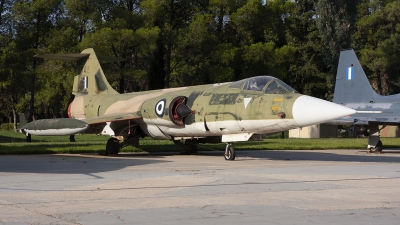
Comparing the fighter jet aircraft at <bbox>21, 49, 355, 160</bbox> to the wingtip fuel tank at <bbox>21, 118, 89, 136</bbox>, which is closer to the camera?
the fighter jet aircraft at <bbox>21, 49, 355, 160</bbox>

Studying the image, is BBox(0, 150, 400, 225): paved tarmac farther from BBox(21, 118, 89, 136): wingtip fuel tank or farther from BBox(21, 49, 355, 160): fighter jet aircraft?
BBox(21, 118, 89, 136): wingtip fuel tank

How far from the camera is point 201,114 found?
56.0ft

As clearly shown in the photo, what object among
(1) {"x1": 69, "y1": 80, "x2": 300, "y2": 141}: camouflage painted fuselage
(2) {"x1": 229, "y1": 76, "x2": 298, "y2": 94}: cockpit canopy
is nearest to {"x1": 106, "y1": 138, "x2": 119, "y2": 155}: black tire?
(1) {"x1": 69, "y1": 80, "x2": 300, "y2": 141}: camouflage painted fuselage

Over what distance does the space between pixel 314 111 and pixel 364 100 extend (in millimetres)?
10105

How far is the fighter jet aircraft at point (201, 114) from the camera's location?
14.8m

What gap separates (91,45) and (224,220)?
28979mm

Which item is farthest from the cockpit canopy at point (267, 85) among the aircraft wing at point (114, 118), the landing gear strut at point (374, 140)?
the landing gear strut at point (374, 140)

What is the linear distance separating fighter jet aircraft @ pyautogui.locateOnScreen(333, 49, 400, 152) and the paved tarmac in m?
7.72

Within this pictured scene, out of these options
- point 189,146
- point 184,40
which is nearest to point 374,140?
point 189,146

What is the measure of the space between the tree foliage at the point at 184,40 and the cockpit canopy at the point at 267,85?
64.1ft

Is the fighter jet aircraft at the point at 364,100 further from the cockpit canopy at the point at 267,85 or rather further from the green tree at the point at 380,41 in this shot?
the green tree at the point at 380,41

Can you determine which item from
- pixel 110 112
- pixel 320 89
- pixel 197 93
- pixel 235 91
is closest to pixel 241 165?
pixel 235 91

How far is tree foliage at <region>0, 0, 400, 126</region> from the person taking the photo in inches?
1384

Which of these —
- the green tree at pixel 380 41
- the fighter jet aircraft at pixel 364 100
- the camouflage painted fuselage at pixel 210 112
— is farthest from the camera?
the green tree at pixel 380 41
